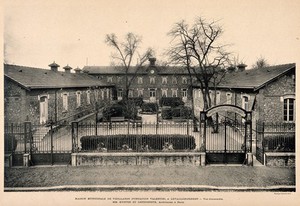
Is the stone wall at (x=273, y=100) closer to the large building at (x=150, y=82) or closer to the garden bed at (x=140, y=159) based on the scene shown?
the garden bed at (x=140, y=159)

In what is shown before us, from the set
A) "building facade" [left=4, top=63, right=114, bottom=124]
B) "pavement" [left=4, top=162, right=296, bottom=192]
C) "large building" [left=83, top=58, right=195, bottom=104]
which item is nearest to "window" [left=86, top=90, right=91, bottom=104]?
"building facade" [left=4, top=63, right=114, bottom=124]

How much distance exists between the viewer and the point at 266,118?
11.3 meters

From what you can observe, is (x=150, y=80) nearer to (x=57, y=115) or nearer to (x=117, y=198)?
(x=57, y=115)

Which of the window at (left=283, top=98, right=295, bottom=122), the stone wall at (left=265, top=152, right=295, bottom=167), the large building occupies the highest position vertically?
the large building

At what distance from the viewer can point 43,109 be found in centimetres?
1312

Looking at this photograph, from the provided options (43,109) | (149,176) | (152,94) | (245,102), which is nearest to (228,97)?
(245,102)

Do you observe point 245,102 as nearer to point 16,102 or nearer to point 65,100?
point 65,100

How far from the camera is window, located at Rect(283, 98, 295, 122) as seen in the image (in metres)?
11.0

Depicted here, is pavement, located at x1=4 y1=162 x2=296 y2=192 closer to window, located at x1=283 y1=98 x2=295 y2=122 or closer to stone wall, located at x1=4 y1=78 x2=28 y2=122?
stone wall, located at x1=4 y1=78 x2=28 y2=122

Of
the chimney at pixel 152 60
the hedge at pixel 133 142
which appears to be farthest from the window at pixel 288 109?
the chimney at pixel 152 60

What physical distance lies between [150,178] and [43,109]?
966 cm

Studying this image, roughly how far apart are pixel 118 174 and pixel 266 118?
9.05 m

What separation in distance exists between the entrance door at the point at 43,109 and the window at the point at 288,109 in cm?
1486

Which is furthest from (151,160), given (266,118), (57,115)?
(57,115)
